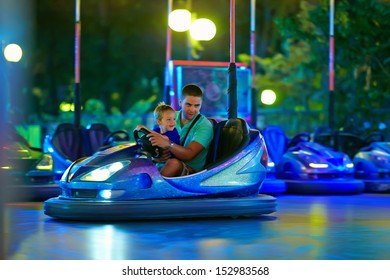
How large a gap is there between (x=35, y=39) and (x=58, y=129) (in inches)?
584

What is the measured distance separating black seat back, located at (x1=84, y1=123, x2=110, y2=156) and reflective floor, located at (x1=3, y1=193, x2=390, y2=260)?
9.07ft

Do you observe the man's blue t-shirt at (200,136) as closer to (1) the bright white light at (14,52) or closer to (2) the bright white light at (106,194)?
(2) the bright white light at (106,194)

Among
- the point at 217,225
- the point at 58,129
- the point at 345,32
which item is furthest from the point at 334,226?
the point at 345,32

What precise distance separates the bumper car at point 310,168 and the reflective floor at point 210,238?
2.07 metres

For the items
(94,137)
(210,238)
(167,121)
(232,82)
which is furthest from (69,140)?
(210,238)

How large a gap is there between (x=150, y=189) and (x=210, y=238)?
104 cm

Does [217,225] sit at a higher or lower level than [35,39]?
lower

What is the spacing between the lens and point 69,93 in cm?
2433

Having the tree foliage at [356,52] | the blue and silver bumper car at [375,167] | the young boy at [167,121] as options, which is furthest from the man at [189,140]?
the tree foliage at [356,52]

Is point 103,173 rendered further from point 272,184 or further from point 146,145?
point 272,184

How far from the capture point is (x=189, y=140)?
275 inches

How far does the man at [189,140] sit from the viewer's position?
22.2 ft

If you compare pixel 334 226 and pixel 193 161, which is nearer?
pixel 334 226
